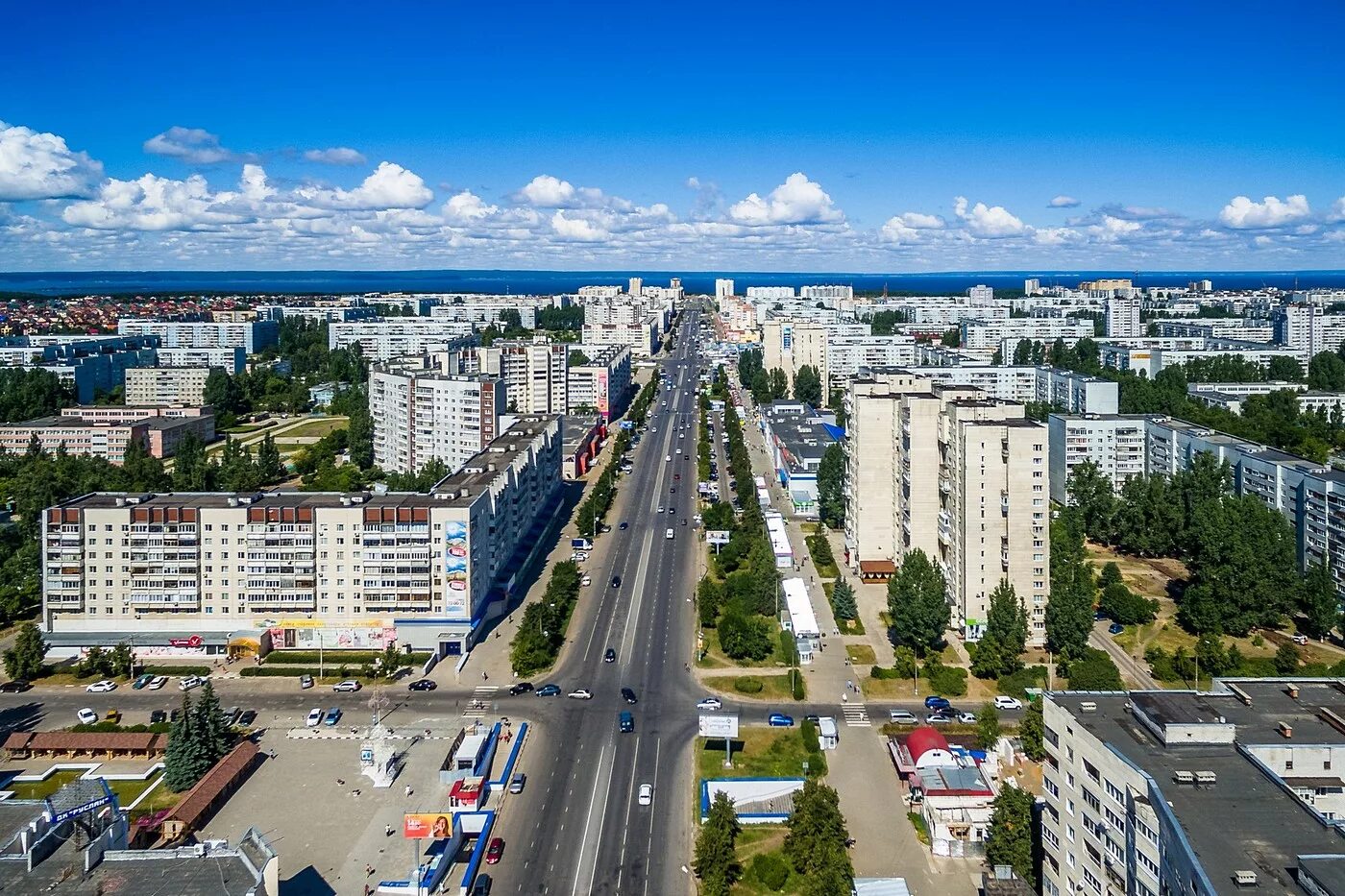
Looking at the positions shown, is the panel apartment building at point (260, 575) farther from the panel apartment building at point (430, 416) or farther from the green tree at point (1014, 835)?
the panel apartment building at point (430, 416)

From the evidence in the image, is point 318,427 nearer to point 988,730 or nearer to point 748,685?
point 748,685

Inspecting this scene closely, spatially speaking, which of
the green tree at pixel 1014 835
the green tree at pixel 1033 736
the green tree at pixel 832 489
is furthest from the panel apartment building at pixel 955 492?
the green tree at pixel 1014 835

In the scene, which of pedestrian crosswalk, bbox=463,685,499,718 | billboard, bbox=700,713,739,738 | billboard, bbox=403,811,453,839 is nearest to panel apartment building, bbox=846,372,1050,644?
billboard, bbox=700,713,739,738

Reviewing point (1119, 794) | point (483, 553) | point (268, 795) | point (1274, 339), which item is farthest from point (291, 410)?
point (1274, 339)

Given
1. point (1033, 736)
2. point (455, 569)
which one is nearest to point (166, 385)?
point (455, 569)

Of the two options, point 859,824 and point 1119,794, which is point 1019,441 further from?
point 1119,794
